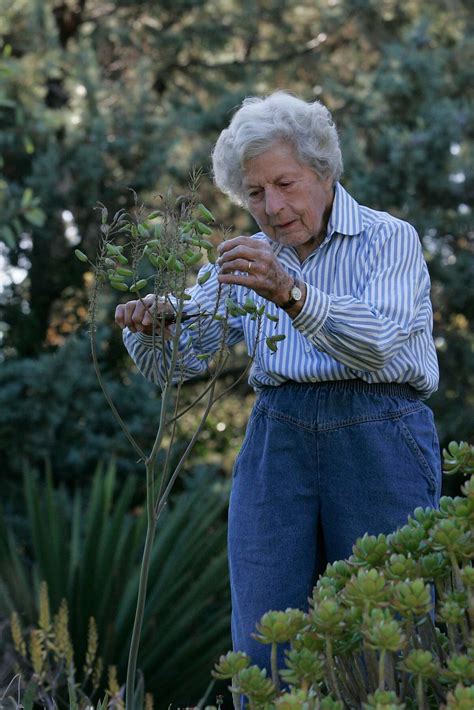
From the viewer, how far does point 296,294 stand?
2.10 meters

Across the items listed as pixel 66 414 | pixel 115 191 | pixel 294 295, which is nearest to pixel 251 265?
pixel 294 295

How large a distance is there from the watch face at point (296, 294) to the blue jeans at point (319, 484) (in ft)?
1.22

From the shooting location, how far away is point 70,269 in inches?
279

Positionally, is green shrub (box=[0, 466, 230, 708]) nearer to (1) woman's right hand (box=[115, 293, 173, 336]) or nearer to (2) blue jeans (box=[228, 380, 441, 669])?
(2) blue jeans (box=[228, 380, 441, 669])

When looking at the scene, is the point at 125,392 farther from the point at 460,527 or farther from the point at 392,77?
the point at 460,527

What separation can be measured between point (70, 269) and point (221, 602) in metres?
3.13

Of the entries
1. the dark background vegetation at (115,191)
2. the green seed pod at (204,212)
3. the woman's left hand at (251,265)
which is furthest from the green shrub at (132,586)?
the green seed pod at (204,212)

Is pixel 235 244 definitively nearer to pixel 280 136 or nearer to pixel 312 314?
pixel 312 314

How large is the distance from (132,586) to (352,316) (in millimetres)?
2444

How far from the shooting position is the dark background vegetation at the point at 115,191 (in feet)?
20.9

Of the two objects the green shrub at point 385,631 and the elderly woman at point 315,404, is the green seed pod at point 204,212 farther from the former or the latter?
the green shrub at point 385,631

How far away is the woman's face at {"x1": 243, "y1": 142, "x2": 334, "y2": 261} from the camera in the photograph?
2.44m

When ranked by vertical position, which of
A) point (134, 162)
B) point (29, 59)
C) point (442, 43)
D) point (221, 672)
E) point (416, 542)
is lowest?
point (221, 672)

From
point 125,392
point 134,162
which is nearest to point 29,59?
point 134,162
